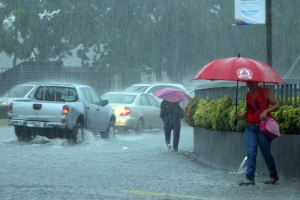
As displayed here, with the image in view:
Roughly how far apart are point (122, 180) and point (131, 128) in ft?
44.1

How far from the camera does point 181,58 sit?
164 ft

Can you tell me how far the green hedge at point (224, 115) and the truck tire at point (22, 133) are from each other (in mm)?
5316

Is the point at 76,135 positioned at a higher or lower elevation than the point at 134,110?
lower

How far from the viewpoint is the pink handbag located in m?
11.5

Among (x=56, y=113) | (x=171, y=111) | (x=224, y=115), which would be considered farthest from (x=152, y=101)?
(x=224, y=115)

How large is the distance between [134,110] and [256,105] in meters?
14.2

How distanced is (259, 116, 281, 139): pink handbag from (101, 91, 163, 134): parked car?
558 inches

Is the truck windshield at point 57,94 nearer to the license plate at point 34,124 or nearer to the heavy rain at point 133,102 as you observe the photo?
the heavy rain at point 133,102

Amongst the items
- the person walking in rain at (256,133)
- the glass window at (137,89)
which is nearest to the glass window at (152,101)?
the glass window at (137,89)

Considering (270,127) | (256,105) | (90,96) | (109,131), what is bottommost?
(109,131)

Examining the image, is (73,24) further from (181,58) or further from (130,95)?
(130,95)

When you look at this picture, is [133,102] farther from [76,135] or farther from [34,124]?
[34,124]

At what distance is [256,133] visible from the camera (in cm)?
1177

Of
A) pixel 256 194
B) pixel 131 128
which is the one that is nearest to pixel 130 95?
pixel 131 128
